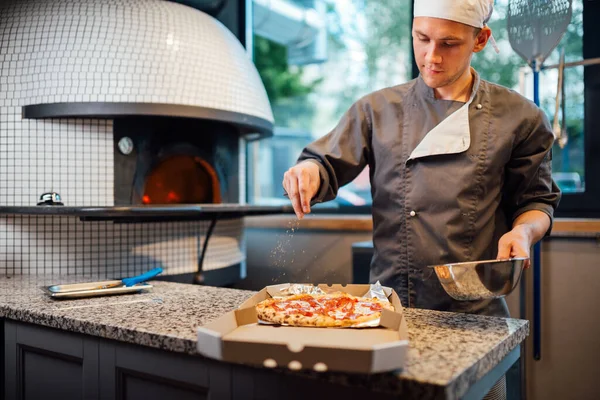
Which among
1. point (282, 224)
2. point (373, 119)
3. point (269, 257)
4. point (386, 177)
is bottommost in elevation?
point (269, 257)

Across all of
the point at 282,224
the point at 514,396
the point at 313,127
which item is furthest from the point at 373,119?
the point at 313,127

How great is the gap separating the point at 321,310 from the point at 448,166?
0.65 meters

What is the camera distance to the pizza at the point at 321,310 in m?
1.07

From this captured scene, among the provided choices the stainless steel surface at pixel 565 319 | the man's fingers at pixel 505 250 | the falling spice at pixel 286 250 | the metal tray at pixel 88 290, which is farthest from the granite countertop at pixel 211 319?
the falling spice at pixel 286 250

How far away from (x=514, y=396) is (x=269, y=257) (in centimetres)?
190

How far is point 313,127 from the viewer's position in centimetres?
429

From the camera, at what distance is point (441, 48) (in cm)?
146

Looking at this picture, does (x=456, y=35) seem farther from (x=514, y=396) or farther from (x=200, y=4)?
(x=200, y=4)

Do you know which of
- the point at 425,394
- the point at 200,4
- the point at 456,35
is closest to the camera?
the point at 425,394

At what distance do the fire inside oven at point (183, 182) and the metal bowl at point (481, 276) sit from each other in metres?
1.92

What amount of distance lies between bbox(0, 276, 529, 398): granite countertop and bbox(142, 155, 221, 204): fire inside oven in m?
1.13

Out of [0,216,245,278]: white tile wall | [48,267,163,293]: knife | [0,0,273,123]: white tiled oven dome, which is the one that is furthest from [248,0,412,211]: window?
[48,267,163,293]: knife

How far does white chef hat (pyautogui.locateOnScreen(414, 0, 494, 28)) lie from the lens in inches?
55.8

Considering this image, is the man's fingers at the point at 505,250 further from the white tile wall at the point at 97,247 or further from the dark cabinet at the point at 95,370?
the white tile wall at the point at 97,247
